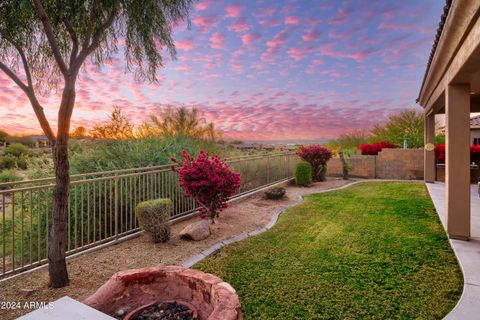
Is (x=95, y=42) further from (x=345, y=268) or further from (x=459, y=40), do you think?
(x=459, y=40)

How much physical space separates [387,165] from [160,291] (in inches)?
476

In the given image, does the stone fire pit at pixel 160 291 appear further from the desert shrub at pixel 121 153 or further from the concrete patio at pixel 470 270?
the desert shrub at pixel 121 153

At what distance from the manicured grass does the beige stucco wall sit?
659 centimetres

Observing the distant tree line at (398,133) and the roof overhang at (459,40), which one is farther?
the distant tree line at (398,133)

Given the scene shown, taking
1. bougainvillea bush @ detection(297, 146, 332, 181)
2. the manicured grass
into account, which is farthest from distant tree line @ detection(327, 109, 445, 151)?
the manicured grass

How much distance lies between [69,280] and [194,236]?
1.83 meters

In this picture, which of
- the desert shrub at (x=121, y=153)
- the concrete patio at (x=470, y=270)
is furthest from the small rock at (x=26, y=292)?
the concrete patio at (x=470, y=270)

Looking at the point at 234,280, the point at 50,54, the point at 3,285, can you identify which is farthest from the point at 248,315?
the point at 50,54

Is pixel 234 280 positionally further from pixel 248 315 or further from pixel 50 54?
pixel 50 54

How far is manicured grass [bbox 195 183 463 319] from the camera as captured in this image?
268cm

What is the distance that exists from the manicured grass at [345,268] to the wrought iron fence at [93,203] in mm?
1858

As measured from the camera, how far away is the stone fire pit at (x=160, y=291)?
2.07 meters

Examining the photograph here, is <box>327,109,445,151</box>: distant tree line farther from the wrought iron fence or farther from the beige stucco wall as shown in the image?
the wrought iron fence

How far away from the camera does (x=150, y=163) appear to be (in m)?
6.54
